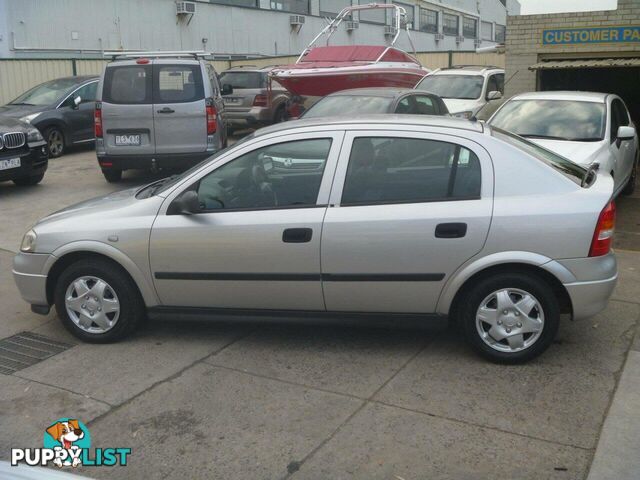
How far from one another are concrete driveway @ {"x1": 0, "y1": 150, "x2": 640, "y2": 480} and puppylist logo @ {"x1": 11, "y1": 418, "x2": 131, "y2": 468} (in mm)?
55

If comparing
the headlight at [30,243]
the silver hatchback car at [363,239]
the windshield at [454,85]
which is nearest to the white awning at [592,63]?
the windshield at [454,85]

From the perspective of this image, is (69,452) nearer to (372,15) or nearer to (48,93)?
(48,93)

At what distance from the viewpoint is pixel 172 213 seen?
4.98 m

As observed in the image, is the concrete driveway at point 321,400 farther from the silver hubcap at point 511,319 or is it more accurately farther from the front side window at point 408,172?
the front side window at point 408,172

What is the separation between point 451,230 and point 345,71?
9845 millimetres

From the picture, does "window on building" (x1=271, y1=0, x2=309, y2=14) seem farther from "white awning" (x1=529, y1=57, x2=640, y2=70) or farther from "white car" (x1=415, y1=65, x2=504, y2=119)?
"white awning" (x1=529, y1=57, x2=640, y2=70)

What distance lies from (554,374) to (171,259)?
2.59 m

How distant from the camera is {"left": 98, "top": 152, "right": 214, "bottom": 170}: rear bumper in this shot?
411 inches

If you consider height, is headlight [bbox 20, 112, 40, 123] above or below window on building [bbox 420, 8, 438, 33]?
below

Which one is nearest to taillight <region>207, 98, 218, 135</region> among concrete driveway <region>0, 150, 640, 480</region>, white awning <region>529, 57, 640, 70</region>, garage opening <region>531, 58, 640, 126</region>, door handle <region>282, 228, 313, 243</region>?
concrete driveway <region>0, 150, 640, 480</region>

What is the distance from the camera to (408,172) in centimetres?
479

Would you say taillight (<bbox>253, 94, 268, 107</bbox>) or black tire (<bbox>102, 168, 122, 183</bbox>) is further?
taillight (<bbox>253, 94, 268, 107</bbox>)

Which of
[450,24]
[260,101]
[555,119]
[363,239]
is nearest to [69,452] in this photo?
[363,239]

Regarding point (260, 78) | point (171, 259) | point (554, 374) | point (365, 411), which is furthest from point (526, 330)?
point (260, 78)
